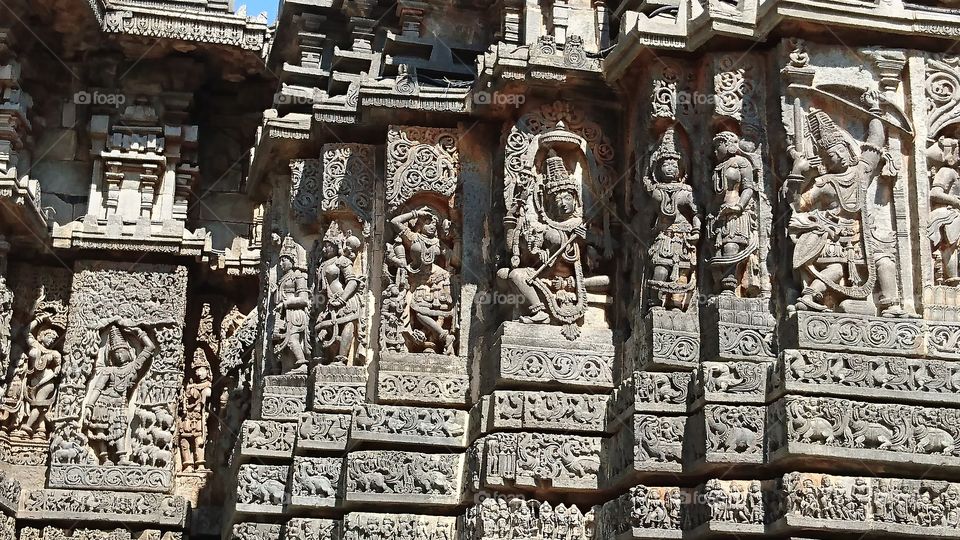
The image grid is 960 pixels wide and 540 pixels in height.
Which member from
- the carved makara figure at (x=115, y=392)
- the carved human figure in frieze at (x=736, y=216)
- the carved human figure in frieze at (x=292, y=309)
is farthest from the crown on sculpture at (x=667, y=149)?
the carved makara figure at (x=115, y=392)

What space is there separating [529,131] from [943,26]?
2927 millimetres

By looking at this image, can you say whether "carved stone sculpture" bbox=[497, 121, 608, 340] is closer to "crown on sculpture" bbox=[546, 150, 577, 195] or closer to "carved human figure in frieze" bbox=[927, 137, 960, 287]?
"crown on sculpture" bbox=[546, 150, 577, 195]

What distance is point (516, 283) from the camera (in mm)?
10617

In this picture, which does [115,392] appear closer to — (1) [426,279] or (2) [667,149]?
(1) [426,279]

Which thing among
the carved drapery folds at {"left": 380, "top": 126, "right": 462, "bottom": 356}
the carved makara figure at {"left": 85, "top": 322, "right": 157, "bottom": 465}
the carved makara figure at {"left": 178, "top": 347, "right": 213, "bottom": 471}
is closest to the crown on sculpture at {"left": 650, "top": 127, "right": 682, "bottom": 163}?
the carved drapery folds at {"left": 380, "top": 126, "right": 462, "bottom": 356}

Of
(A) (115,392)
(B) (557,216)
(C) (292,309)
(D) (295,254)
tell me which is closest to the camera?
(B) (557,216)

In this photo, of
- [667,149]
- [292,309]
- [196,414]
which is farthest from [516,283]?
[196,414]

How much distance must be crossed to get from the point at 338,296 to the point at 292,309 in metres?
1.15

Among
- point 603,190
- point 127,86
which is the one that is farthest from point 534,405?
point 127,86

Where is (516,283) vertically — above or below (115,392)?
above

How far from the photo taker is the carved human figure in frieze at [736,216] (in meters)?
9.55

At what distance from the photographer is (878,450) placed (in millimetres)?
8703

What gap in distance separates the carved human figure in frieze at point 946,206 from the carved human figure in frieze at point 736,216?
1.06 m

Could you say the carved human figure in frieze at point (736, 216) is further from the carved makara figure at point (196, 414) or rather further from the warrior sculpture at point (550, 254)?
the carved makara figure at point (196, 414)
